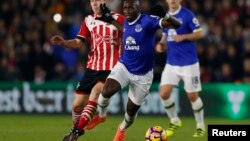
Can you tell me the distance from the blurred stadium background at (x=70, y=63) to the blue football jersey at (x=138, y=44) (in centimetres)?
471

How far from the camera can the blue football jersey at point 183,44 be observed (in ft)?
46.5

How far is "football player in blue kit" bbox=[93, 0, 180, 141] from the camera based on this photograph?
1167 cm

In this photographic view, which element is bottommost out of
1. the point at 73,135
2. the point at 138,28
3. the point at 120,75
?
the point at 73,135

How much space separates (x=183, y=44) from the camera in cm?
1430

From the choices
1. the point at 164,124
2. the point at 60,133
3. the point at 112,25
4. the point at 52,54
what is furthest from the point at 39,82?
the point at 112,25

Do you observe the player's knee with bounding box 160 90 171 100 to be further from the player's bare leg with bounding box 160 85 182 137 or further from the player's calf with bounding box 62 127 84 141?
the player's calf with bounding box 62 127 84 141

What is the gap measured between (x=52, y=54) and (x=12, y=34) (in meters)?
1.63

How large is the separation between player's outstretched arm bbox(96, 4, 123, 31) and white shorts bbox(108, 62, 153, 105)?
697 mm

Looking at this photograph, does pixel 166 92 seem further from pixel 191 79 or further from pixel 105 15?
pixel 105 15

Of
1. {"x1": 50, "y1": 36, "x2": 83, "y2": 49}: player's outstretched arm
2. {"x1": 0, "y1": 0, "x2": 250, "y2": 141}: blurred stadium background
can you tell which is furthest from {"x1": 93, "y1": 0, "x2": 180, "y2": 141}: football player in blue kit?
{"x1": 0, "y1": 0, "x2": 250, "y2": 141}: blurred stadium background

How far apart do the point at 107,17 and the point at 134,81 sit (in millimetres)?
1102

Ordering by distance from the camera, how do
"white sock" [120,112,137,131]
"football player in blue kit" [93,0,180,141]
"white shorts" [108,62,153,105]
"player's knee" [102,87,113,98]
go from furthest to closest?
"white sock" [120,112,137,131] → "white shorts" [108,62,153,105] → "football player in blue kit" [93,0,180,141] → "player's knee" [102,87,113,98]

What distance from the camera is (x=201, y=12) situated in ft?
73.7

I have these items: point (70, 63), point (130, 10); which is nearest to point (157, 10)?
point (130, 10)
